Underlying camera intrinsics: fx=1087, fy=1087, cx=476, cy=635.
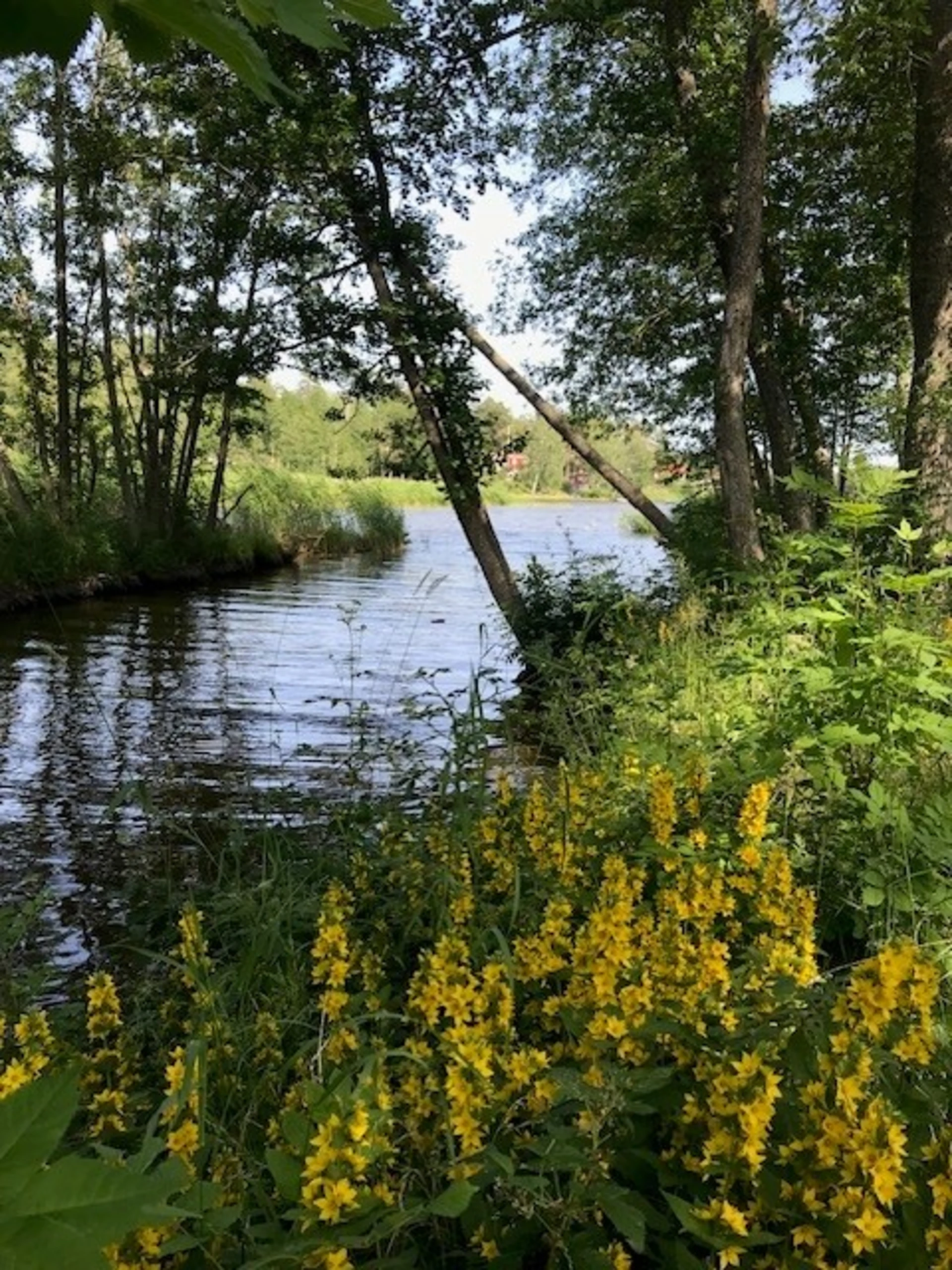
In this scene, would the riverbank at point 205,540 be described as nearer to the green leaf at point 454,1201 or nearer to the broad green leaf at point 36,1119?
the green leaf at point 454,1201

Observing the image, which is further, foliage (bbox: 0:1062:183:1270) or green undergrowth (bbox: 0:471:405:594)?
green undergrowth (bbox: 0:471:405:594)

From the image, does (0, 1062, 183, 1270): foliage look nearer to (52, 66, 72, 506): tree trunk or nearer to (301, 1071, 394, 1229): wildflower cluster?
(301, 1071, 394, 1229): wildflower cluster

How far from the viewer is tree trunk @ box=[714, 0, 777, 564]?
8.55 metres

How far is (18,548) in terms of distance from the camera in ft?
51.5

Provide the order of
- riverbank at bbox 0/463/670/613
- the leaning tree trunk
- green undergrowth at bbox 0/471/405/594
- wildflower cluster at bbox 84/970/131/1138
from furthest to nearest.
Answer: green undergrowth at bbox 0/471/405/594, riverbank at bbox 0/463/670/613, the leaning tree trunk, wildflower cluster at bbox 84/970/131/1138

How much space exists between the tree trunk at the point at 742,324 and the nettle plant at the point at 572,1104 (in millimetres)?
6395

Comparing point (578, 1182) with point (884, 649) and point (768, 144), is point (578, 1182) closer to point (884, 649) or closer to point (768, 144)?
point (884, 649)

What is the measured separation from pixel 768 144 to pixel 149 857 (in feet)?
29.4

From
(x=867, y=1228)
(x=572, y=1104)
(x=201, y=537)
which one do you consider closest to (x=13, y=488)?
(x=201, y=537)

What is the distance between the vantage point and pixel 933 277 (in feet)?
26.9

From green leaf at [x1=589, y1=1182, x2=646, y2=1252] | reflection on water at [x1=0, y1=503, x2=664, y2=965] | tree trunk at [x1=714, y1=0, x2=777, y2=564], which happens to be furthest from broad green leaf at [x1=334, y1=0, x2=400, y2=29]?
tree trunk at [x1=714, y1=0, x2=777, y2=564]

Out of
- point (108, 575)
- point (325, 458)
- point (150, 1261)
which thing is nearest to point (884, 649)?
point (150, 1261)

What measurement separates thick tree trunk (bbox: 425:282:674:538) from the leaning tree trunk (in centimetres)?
324

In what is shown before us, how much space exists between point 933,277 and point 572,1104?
26.2 ft
